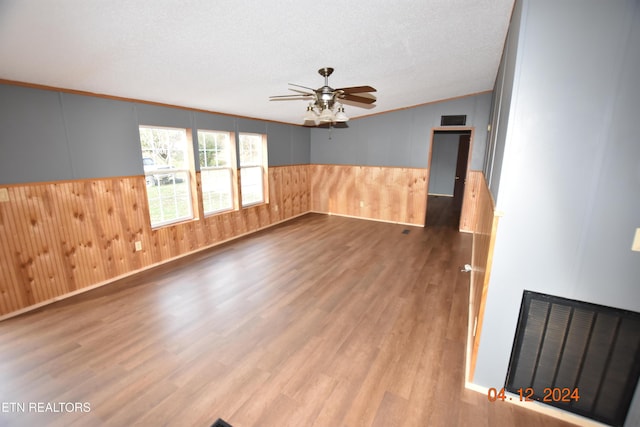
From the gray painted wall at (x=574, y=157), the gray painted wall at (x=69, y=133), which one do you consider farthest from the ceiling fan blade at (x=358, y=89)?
the gray painted wall at (x=69, y=133)

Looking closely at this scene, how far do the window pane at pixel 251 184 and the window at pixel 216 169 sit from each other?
1.18 ft

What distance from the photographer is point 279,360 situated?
7.48 feet

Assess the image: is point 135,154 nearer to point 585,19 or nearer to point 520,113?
point 520,113

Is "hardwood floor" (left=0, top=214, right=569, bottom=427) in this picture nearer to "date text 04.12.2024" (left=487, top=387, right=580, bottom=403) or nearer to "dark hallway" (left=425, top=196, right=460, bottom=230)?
"date text 04.12.2024" (left=487, top=387, right=580, bottom=403)

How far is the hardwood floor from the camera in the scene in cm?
183

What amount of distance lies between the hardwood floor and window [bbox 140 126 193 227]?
88 cm

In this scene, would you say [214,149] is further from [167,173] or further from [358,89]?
[358,89]

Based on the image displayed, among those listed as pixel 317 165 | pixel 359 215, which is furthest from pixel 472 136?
pixel 317 165

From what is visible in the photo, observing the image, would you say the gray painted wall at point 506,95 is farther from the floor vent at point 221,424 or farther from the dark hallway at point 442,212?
the dark hallway at point 442,212

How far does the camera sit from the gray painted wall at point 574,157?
1393 mm

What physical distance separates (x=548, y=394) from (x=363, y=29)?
296cm

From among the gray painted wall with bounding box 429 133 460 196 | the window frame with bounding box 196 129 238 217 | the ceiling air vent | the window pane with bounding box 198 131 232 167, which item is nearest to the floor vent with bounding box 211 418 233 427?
the window frame with bounding box 196 129 238 217

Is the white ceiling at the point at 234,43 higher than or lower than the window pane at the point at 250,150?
higher

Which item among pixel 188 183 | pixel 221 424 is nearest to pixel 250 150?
pixel 188 183
